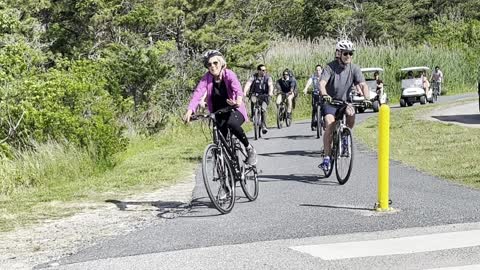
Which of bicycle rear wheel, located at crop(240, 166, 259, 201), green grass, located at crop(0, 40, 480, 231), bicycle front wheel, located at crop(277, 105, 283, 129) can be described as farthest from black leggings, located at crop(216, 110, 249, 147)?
bicycle front wheel, located at crop(277, 105, 283, 129)

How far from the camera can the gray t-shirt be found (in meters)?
10.9

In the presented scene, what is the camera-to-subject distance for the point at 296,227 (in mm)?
7531

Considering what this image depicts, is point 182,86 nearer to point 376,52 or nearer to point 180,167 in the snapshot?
point 180,167

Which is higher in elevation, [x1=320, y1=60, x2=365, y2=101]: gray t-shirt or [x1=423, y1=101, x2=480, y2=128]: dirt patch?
[x1=320, y1=60, x2=365, y2=101]: gray t-shirt

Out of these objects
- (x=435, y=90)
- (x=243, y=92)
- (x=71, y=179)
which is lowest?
(x=71, y=179)

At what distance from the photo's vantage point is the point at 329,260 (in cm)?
609

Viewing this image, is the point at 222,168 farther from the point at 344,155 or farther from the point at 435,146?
the point at 435,146

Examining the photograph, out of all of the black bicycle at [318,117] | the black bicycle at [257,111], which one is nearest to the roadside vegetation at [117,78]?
the black bicycle at [257,111]

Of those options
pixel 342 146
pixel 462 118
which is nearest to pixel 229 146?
pixel 342 146

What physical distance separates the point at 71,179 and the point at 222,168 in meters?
4.92

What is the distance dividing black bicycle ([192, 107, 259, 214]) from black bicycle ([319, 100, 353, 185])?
198 cm

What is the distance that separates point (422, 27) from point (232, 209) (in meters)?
57.4

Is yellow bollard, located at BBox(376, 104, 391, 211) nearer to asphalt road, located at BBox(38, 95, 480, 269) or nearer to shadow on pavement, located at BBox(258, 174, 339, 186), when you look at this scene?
asphalt road, located at BBox(38, 95, 480, 269)

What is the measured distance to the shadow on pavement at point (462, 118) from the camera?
73.3 ft
